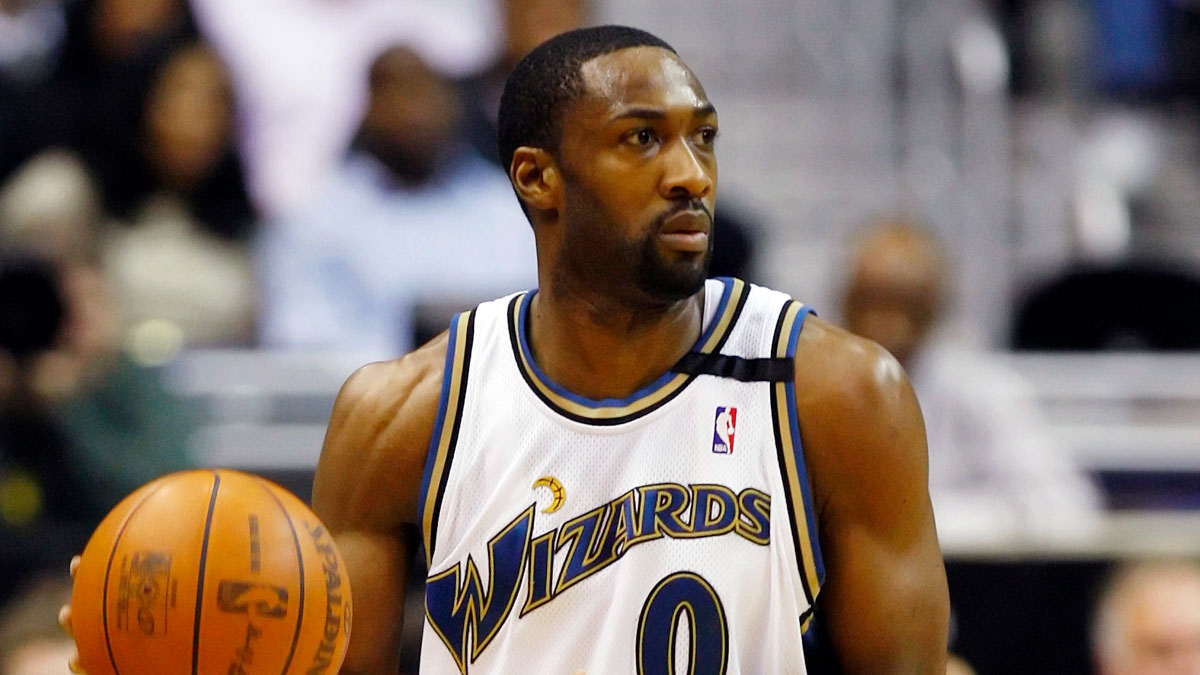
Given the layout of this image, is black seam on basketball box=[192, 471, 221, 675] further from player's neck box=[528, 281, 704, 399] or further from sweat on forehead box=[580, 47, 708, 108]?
sweat on forehead box=[580, 47, 708, 108]

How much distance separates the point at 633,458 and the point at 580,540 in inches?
7.6

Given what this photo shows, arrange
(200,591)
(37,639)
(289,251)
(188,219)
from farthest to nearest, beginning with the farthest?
(289,251)
(188,219)
(37,639)
(200,591)

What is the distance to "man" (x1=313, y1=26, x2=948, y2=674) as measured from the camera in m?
3.49

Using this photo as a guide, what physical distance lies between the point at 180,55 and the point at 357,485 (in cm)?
449

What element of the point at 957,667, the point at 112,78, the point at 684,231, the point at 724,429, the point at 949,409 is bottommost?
the point at 957,667

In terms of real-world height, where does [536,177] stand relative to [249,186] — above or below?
above

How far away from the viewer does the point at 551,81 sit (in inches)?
141

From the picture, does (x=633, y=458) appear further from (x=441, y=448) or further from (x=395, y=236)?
(x=395, y=236)

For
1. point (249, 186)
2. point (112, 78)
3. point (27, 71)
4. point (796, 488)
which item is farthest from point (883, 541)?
point (27, 71)

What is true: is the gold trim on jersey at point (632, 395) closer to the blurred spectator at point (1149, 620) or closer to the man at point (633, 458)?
the man at point (633, 458)

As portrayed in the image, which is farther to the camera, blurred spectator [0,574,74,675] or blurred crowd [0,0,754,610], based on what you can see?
blurred crowd [0,0,754,610]

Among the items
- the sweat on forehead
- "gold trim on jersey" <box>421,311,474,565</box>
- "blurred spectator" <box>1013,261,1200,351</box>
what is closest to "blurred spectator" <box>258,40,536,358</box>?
"blurred spectator" <box>1013,261,1200,351</box>

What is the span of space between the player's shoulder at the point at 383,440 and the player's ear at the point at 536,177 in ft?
1.32

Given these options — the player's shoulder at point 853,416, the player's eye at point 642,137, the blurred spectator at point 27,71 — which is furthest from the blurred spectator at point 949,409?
the blurred spectator at point 27,71
